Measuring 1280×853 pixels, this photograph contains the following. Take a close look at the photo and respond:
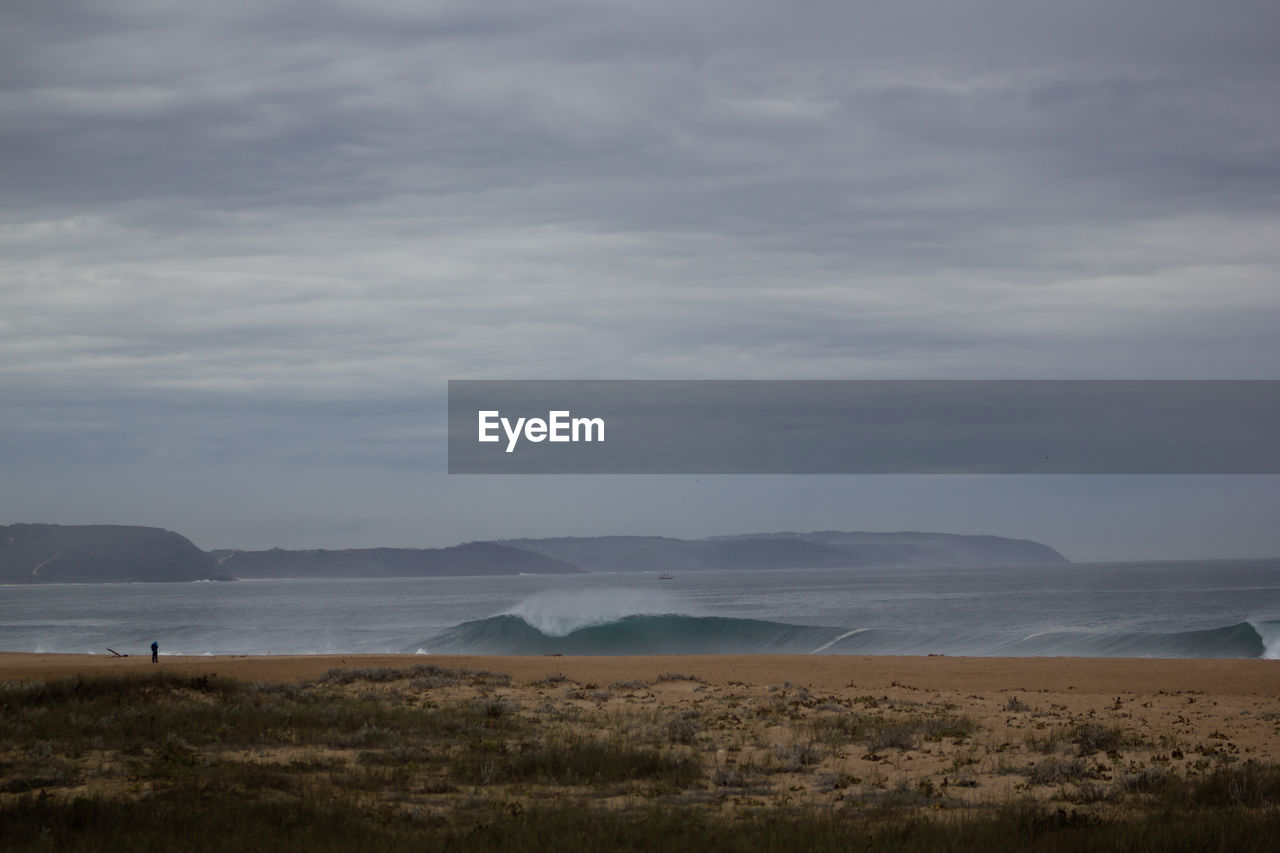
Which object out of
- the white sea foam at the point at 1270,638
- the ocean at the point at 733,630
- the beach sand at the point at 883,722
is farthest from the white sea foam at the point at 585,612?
the white sea foam at the point at 1270,638

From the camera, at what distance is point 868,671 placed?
96.6 feet

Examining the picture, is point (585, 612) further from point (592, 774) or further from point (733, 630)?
point (592, 774)

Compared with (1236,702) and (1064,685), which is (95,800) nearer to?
(1236,702)

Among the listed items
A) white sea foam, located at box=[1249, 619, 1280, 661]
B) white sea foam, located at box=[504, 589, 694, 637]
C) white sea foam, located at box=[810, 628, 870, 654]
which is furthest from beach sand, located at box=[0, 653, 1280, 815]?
white sea foam, located at box=[504, 589, 694, 637]

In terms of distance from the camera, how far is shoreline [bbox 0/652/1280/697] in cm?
2520

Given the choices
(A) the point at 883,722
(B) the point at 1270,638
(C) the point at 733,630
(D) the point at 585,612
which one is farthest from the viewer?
(D) the point at 585,612

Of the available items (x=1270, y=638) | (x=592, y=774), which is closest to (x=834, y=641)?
(x=1270, y=638)

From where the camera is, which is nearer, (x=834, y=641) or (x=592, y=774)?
(x=592, y=774)

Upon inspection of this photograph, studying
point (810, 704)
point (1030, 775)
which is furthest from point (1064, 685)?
point (1030, 775)

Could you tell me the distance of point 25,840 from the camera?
898cm

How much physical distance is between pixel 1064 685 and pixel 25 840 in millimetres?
22884

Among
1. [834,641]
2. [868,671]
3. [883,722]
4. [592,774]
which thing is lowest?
[834,641]

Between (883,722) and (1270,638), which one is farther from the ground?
(883,722)

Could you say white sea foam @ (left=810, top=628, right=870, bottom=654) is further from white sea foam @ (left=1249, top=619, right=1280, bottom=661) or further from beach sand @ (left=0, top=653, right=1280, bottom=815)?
beach sand @ (left=0, top=653, right=1280, bottom=815)
